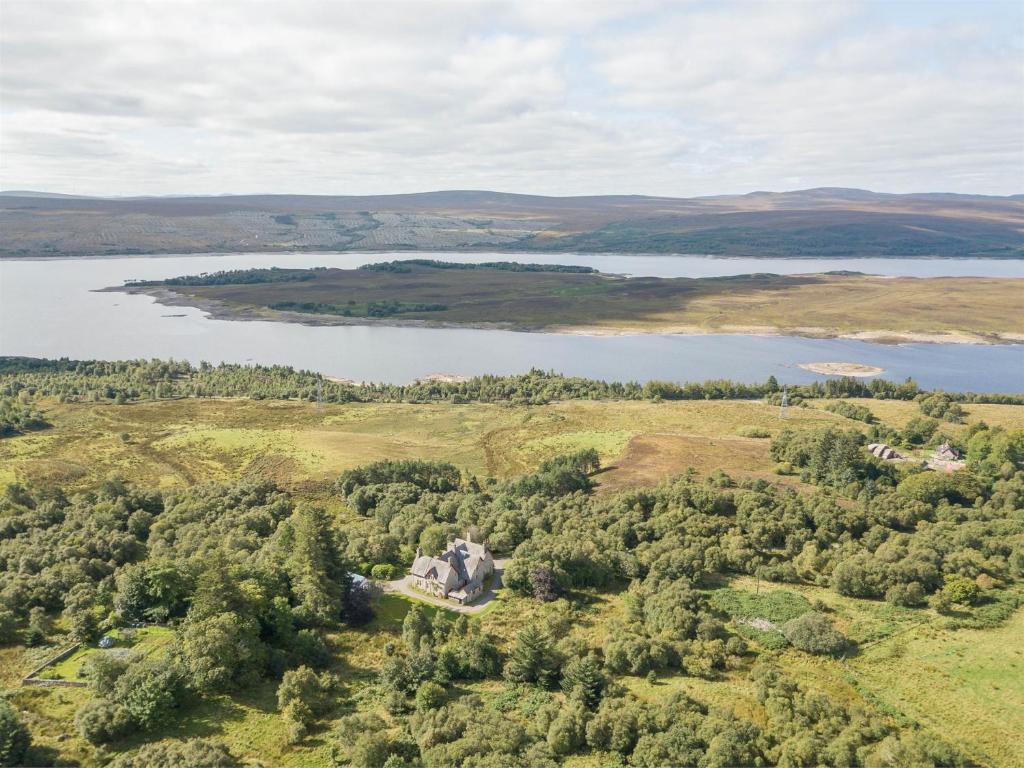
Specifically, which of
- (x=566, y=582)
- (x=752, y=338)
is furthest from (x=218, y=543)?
(x=752, y=338)

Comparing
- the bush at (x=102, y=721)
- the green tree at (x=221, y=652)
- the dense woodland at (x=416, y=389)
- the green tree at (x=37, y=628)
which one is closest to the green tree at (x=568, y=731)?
the green tree at (x=221, y=652)

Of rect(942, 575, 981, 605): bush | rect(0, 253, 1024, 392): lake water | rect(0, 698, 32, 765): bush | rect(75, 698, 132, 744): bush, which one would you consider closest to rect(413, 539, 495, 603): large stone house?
rect(75, 698, 132, 744): bush

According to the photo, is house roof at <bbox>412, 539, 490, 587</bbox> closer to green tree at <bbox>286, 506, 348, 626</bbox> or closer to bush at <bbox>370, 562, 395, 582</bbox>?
bush at <bbox>370, 562, 395, 582</bbox>

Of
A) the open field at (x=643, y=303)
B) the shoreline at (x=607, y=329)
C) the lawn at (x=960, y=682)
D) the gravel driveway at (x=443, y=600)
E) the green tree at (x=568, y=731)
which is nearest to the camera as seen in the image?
the green tree at (x=568, y=731)

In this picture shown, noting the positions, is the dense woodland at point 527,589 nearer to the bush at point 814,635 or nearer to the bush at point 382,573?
the bush at point 814,635

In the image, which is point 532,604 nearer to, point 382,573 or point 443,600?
point 443,600

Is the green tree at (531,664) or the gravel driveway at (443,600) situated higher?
the green tree at (531,664)

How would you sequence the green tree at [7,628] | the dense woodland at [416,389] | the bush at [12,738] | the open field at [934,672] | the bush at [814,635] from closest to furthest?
the bush at [12,738], the open field at [934,672], the bush at [814,635], the green tree at [7,628], the dense woodland at [416,389]
